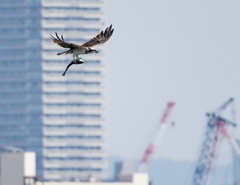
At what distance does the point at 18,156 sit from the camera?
182m

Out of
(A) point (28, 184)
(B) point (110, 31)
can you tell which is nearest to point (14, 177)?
(A) point (28, 184)

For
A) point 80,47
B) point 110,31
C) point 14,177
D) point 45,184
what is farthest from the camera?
point 45,184

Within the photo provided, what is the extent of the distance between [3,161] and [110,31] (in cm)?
12889

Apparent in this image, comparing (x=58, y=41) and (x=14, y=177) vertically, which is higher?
(x=58, y=41)

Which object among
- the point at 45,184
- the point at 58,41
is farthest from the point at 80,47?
the point at 45,184

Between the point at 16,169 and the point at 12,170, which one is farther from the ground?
the point at 16,169

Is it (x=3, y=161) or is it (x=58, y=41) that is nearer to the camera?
(x=58, y=41)

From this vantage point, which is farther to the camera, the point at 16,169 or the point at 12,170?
the point at 12,170

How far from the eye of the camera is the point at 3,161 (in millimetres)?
180000

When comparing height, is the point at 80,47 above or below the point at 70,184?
above

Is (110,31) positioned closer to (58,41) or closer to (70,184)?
(58,41)

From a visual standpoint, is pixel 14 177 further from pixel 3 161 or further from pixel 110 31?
Answer: pixel 110 31

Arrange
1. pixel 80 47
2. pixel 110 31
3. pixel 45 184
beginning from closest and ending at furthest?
1. pixel 80 47
2. pixel 110 31
3. pixel 45 184

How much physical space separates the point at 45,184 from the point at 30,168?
17.0 metres
